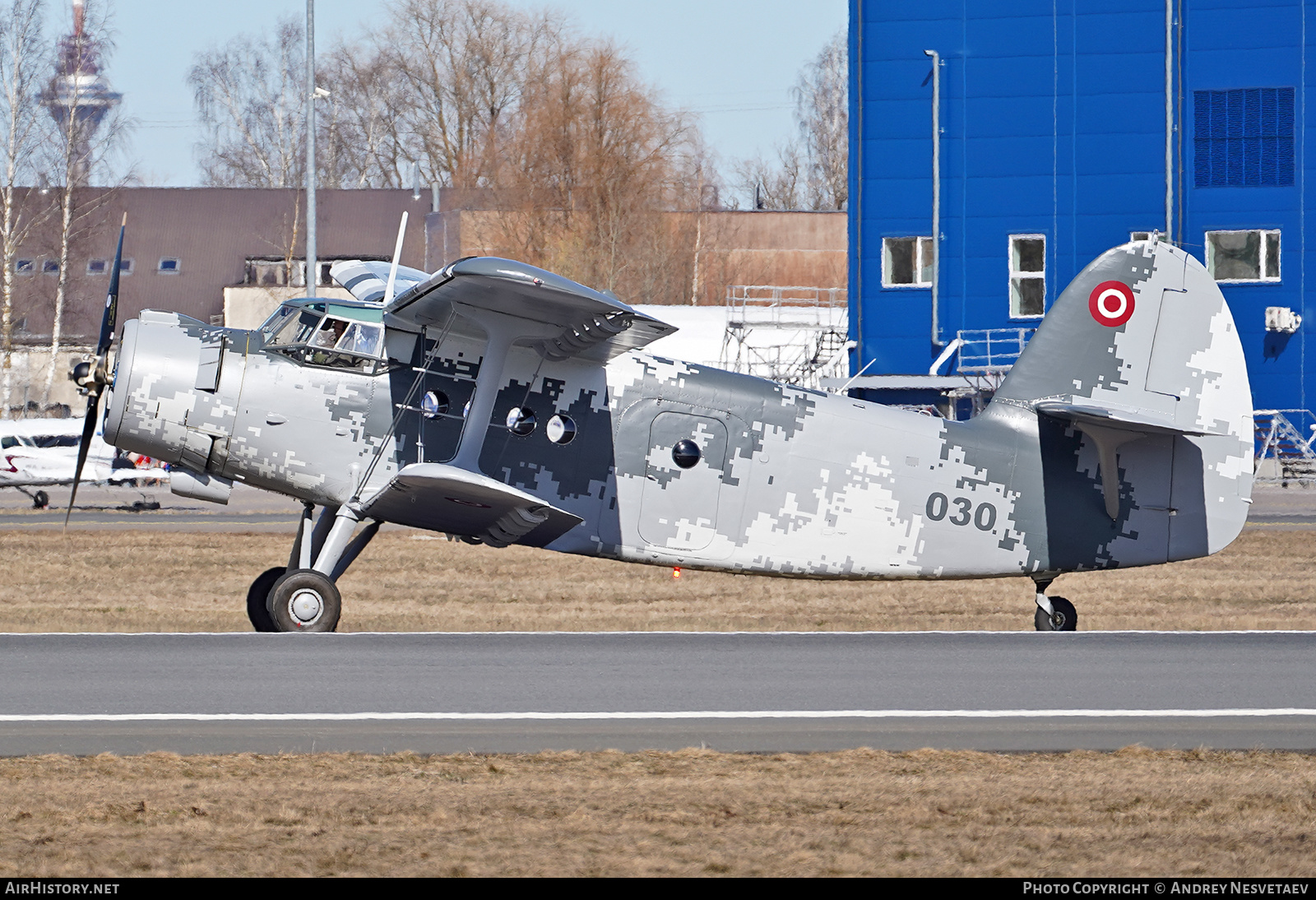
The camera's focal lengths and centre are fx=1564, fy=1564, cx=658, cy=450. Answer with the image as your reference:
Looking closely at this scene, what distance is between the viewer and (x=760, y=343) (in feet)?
164

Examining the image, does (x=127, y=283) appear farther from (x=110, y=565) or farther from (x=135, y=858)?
(x=135, y=858)

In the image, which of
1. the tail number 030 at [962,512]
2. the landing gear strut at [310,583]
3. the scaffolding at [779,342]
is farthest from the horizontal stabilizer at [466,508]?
the scaffolding at [779,342]

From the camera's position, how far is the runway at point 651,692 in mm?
8961

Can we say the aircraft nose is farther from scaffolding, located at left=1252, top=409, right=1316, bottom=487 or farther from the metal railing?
scaffolding, located at left=1252, top=409, right=1316, bottom=487

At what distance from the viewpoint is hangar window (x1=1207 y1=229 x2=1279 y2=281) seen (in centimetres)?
4234

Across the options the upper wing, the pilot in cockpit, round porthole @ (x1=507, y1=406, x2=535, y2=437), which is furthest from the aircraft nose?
round porthole @ (x1=507, y1=406, x2=535, y2=437)

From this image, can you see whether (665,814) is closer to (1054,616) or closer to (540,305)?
(540,305)

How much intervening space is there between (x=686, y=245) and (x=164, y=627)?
54.3m

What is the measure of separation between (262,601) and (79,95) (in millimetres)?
51951

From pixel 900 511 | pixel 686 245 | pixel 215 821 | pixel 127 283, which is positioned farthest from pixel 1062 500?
pixel 127 283

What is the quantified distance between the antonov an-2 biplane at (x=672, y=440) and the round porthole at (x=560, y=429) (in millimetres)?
22

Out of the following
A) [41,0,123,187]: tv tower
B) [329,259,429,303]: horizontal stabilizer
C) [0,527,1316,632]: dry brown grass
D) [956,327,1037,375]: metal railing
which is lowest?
[0,527,1316,632]: dry brown grass

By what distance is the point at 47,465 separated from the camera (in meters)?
36.9

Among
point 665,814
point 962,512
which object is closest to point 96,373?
point 962,512
